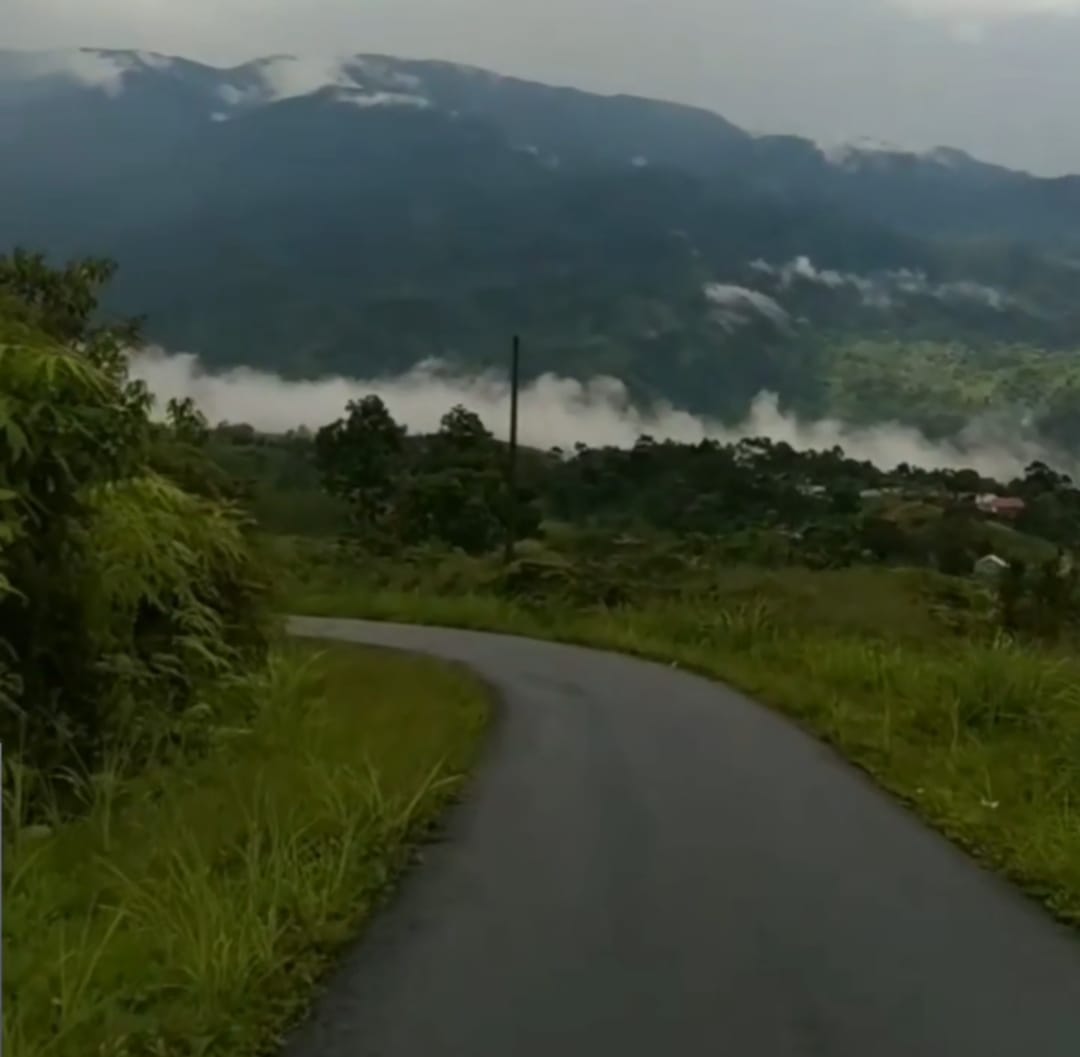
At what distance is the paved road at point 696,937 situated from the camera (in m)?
5.86

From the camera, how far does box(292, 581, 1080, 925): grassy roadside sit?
31.0ft

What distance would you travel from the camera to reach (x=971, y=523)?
132 feet

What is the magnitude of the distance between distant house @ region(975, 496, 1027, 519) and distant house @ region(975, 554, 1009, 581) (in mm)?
9013

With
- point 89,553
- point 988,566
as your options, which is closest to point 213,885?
point 89,553

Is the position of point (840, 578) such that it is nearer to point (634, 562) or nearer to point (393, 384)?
point (634, 562)

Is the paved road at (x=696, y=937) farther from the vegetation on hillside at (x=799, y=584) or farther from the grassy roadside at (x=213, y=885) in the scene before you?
the vegetation on hillside at (x=799, y=584)

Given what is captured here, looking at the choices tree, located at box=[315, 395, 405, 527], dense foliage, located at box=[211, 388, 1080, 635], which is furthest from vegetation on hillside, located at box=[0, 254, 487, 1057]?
tree, located at box=[315, 395, 405, 527]

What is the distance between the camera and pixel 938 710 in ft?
46.6

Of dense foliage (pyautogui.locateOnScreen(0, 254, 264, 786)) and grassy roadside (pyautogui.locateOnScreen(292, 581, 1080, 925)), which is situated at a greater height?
dense foliage (pyautogui.locateOnScreen(0, 254, 264, 786))

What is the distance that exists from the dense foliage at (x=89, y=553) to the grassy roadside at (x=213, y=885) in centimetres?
53

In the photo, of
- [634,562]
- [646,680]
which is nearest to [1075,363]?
[634,562]

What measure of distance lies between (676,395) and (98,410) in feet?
231

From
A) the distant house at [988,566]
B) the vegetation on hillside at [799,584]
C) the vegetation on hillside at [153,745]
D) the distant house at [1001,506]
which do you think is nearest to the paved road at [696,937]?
the vegetation on hillside at [153,745]

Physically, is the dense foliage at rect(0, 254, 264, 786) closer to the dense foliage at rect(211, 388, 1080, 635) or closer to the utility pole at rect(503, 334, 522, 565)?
the dense foliage at rect(211, 388, 1080, 635)
